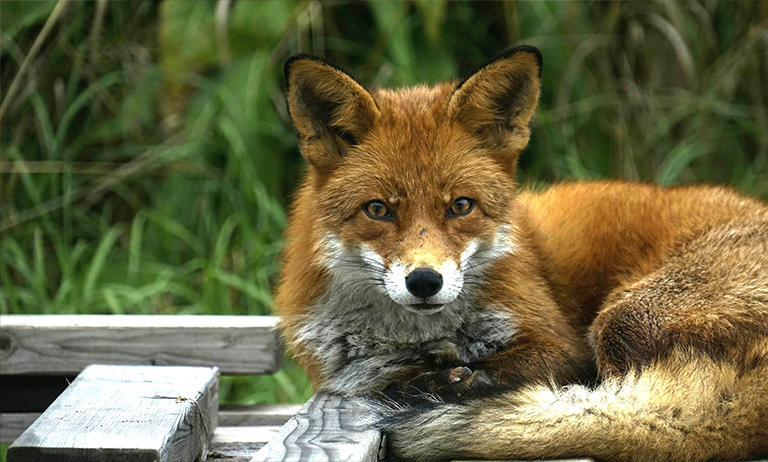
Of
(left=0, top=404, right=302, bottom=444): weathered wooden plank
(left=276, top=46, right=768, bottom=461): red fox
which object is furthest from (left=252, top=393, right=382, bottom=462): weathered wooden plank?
(left=0, top=404, right=302, bottom=444): weathered wooden plank

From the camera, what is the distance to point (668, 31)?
5184 mm

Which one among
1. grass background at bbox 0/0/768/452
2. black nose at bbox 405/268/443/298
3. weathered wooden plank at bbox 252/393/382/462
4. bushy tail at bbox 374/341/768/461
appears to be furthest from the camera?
grass background at bbox 0/0/768/452

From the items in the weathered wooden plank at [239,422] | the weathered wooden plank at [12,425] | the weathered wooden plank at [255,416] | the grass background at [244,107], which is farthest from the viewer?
the grass background at [244,107]

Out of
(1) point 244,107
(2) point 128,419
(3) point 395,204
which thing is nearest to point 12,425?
(2) point 128,419

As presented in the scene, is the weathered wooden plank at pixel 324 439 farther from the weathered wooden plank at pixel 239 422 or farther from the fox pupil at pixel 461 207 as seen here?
the fox pupil at pixel 461 207

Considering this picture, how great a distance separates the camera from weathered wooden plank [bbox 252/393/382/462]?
6.48 ft

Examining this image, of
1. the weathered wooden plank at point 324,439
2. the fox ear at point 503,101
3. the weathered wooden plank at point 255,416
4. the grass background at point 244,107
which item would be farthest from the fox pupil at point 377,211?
the grass background at point 244,107

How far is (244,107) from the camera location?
16.3 ft

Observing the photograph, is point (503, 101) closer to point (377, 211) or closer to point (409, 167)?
point (409, 167)

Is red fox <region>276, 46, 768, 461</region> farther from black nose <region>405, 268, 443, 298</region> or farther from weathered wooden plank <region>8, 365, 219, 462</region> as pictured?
weathered wooden plank <region>8, 365, 219, 462</region>

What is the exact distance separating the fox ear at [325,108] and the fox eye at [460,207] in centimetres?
40

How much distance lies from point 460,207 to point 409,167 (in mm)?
214

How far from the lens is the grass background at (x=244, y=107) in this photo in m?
4.91

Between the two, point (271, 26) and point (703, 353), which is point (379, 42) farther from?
point (703, 353)
